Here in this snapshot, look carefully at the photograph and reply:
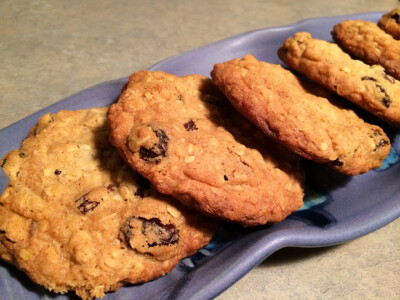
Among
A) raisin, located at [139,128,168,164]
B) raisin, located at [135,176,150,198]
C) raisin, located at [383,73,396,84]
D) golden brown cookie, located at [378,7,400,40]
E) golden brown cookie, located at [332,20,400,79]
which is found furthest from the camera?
golden brown cookie, located at [378,7,400,40]

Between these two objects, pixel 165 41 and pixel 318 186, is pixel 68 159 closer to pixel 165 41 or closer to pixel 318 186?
pixel 318 186

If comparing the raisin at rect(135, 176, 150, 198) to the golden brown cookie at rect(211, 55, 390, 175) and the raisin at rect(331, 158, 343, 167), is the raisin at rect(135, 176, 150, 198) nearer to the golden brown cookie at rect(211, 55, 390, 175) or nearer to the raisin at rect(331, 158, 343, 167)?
the golden brown cookie at rect(211, 55, 390, 175)

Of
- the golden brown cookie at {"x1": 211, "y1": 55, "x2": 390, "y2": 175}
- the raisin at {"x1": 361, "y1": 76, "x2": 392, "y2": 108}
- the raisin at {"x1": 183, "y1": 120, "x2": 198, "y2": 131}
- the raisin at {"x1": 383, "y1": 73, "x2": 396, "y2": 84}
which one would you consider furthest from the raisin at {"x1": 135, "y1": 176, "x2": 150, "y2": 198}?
the raisin at {"x1": 383, "y1": 73, "x2": 396, "y2": 84}

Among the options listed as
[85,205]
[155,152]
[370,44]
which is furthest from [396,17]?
[85,205]

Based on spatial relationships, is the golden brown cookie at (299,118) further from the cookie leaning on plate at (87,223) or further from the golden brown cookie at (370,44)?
the cookie leaning on plate at (87,223)

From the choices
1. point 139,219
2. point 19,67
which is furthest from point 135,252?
point 19,67

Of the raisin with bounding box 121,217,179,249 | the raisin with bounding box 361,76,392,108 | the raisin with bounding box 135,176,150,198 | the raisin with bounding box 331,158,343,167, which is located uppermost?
the raisin with bounding box 361,76,392,108
